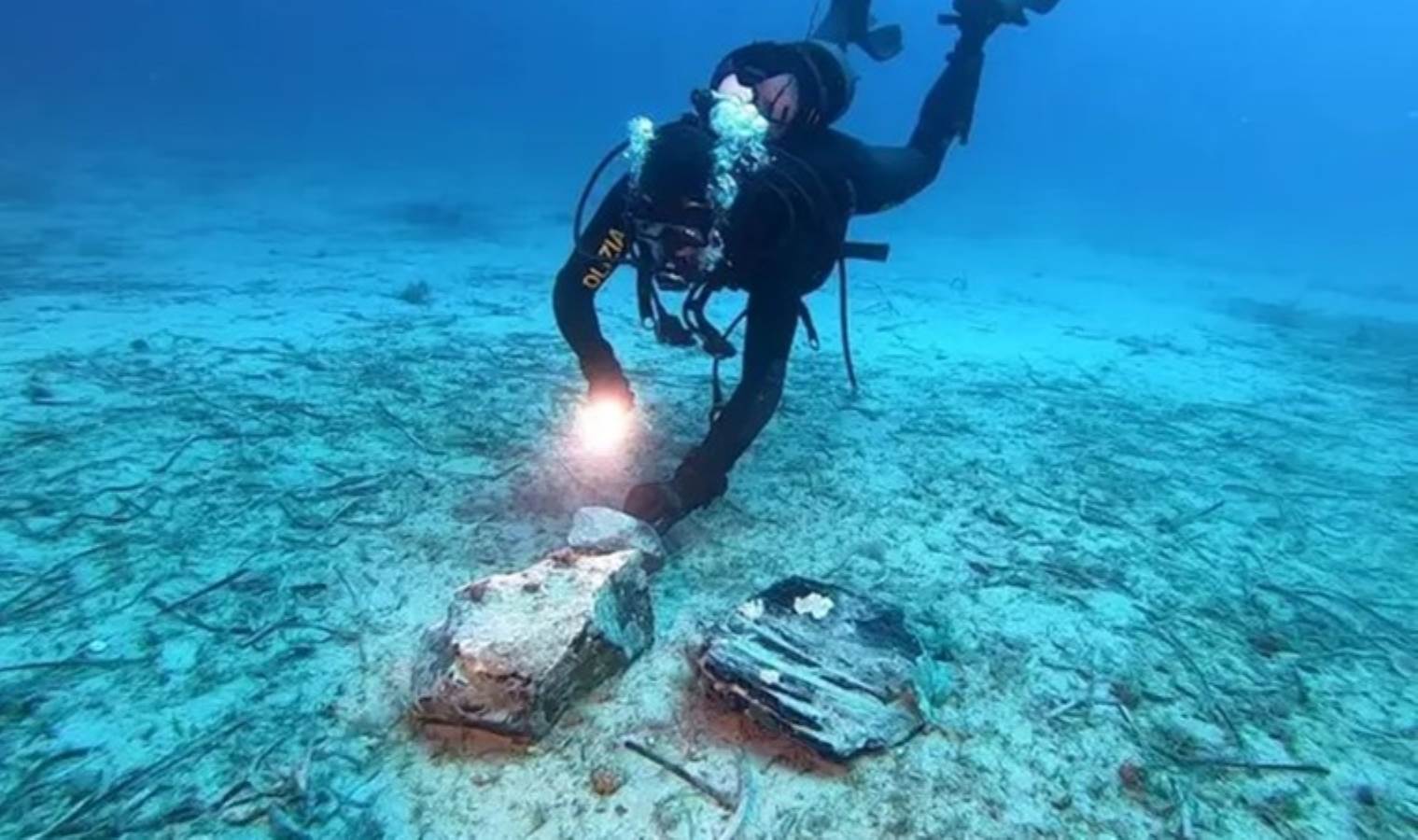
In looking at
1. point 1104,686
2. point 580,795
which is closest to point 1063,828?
point 1104,686

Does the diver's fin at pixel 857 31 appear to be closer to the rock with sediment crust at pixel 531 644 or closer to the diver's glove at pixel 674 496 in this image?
the diver's glove at pixel 674 496

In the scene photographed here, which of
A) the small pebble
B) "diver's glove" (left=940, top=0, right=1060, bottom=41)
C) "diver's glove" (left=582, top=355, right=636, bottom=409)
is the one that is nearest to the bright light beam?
"diver's glove" (left=582, top=355, right=636, bottom=409)

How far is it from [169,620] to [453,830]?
6.07 feet

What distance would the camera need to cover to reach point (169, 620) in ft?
11.1

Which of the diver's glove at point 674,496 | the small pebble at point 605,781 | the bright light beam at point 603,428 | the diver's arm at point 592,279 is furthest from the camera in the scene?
the bright light beam at point 603,428

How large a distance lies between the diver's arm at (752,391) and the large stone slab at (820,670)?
0.97 metres

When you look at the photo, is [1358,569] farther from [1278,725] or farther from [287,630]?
[287,630]

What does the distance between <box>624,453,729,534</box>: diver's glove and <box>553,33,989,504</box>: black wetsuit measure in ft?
0.07

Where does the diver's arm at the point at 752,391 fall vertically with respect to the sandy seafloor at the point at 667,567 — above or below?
above

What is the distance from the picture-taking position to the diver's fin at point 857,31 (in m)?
7.25

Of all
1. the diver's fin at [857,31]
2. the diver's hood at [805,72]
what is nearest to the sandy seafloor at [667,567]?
the diver's hood at [805,72]

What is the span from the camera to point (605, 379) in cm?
494

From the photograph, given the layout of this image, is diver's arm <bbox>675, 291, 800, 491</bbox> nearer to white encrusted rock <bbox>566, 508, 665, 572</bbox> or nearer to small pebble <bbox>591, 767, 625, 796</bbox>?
white encrusted rock <bbox>566, 508, 665, 572</bbox>

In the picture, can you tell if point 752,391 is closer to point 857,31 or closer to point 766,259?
point 766,259
